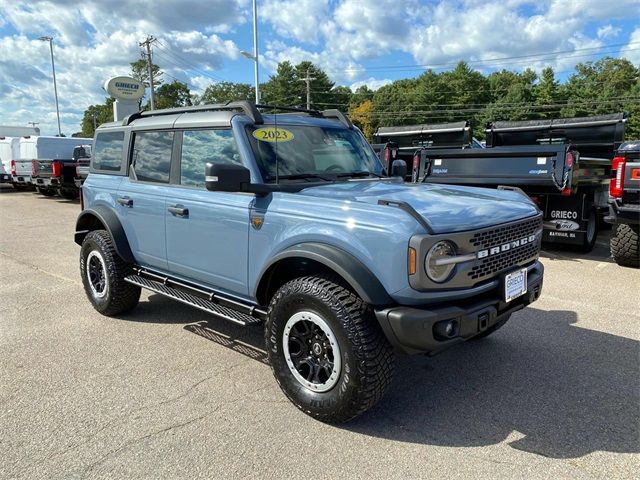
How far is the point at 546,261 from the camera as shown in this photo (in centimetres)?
762

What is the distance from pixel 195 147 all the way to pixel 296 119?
34.3 inches

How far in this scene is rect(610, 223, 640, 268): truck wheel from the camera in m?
6.89

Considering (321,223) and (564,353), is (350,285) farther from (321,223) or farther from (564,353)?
(564,353)

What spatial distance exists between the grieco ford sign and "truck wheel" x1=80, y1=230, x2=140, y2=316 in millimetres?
14944

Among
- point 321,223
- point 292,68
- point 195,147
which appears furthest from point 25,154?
point 292,68

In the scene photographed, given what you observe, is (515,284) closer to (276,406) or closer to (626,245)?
(276,406)

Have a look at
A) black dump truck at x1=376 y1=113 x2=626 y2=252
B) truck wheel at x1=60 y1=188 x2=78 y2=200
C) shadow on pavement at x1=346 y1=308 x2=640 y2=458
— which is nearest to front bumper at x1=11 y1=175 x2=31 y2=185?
truck wheel at x1=60 y1=188 x2=78 y2=200

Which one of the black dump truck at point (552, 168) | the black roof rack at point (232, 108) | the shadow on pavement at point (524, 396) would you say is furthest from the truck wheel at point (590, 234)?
the black roof rack at point (232, 108)

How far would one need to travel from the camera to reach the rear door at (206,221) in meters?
3.61

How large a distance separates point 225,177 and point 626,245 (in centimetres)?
627

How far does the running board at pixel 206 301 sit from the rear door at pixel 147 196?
0.52 ft

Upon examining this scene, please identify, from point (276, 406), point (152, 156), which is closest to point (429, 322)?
point (276, 406)

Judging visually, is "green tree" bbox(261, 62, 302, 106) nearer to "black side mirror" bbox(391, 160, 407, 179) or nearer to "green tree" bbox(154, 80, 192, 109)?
"green tree" bbox(154, 80, 192, 109)

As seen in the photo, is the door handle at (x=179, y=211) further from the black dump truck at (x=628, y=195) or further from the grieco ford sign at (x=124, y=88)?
the grieco ford sign at (x=124, y=88)
